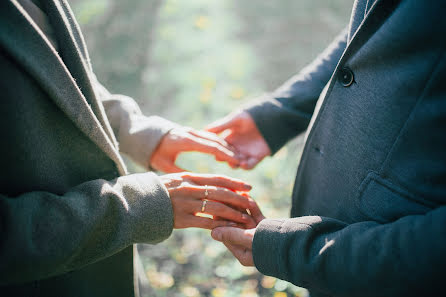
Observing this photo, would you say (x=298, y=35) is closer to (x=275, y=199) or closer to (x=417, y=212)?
(x=275, y=199)

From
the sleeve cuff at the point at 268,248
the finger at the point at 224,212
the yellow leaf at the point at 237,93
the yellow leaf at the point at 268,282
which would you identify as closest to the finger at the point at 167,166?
the finger at the point at 224,212

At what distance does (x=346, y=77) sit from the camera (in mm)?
1240

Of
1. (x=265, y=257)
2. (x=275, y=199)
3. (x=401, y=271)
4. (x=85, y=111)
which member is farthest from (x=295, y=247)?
(x=275, y=199)

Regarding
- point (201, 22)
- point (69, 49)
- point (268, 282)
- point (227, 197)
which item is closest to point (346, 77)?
point (227, 197)

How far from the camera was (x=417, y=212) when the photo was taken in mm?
1094

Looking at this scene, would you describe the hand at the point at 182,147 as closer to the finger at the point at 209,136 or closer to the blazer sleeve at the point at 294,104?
the finger at the point at 209,136

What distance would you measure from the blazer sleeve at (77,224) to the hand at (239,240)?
9.9 inches

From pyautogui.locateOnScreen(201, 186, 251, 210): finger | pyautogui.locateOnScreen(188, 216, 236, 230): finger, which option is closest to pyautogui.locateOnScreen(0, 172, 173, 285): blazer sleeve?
pyautogui.locateOnScreen(188, 216, 236, 230): finger

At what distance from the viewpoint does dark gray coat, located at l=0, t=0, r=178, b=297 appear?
99 cm

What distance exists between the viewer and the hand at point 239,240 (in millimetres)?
1352

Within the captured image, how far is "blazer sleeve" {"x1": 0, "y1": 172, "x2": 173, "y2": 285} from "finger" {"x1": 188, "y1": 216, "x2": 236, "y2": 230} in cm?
14

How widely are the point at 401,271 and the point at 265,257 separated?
1.47 feet

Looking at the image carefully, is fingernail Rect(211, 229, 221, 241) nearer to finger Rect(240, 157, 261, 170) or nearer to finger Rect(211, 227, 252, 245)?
finger Rect(211, 227, 252, 245)

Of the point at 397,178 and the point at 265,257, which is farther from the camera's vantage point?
the point at 265,257
